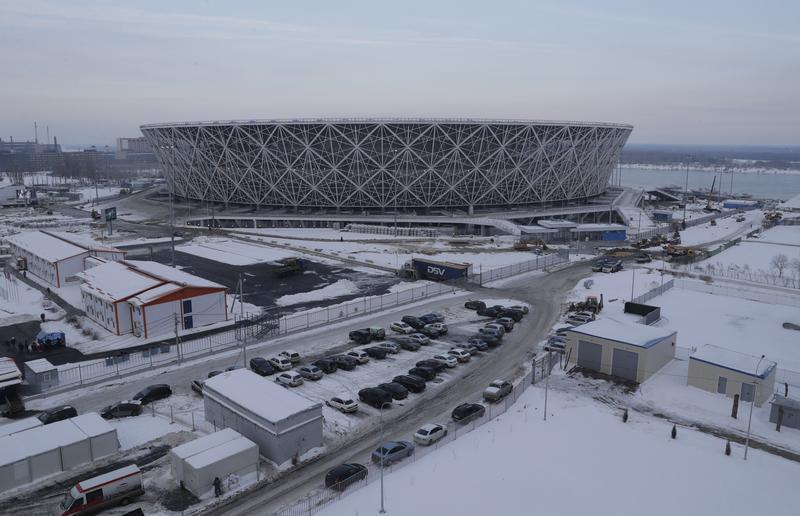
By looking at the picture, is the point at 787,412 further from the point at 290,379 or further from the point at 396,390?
the point at 290,379

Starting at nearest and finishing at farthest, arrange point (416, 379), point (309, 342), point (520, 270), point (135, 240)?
point (416, 379) < point (309, 342) < point (520, 270) < point (135, 240)

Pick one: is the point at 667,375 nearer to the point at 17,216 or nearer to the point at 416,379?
the point at 416,379

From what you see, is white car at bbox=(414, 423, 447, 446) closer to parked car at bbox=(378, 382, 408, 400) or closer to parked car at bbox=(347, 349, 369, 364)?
parked car at bbox=(378, 382, 408, 400)

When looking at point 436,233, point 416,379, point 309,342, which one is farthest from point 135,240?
point 416,379

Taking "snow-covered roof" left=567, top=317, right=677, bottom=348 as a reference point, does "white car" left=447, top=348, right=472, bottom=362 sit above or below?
below

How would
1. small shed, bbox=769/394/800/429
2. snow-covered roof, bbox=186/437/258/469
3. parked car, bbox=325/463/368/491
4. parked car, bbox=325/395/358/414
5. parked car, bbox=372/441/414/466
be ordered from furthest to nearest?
parked car, bbox=325/395/358/414, small shed, bbox=769/394/800/429, parked car, bbox=372/441/414/466, snow-covered roof, bbox=186/437/258/469, parked car, bbox=325/463/368/491

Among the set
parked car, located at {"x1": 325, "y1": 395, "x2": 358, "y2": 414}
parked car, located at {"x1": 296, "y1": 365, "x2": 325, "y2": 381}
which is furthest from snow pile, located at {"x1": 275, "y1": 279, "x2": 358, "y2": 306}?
parked car, located at {"x1": 325, "y1": 395, "x2": 358, "y2": 414}
